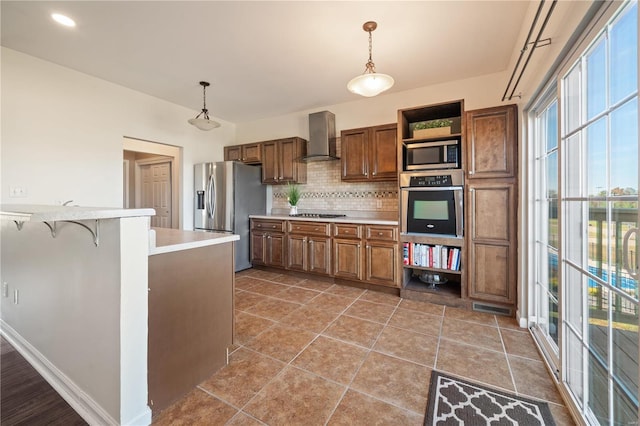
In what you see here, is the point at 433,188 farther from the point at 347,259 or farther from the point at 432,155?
the point at 347,259

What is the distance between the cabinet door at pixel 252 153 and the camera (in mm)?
4754

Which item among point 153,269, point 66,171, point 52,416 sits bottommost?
point 52,416

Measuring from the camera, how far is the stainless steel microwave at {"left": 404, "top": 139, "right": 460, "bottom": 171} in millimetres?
2951

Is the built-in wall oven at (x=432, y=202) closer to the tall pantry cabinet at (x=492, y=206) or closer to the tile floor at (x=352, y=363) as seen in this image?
the tall pantry cabinet at (x=492, y=206)

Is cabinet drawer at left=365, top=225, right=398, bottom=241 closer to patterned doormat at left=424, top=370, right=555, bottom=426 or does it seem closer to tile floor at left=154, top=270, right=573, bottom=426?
tile floor at left=154, top=270, right=573, bottom=426

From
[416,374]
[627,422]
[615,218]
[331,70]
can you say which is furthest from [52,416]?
[331,70]

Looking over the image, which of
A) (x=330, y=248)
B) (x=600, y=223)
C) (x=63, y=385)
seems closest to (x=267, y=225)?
(x=330, y=248)

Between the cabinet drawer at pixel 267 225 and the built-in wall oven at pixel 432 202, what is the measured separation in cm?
195

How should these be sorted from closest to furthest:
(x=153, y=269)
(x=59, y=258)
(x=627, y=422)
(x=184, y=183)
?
1. (x=627, y=422)
2. (x=153, y=269)
3. (x=59, y=258)
4. (x=184, y=183)

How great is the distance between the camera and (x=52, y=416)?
145cm

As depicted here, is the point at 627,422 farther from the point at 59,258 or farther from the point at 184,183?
the point at 184,183

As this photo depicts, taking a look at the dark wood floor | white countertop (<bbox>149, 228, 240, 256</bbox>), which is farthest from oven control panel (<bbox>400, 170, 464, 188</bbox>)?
the dark wood floor

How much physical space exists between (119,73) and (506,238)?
15.9 ft

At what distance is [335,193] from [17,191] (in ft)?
12.6
